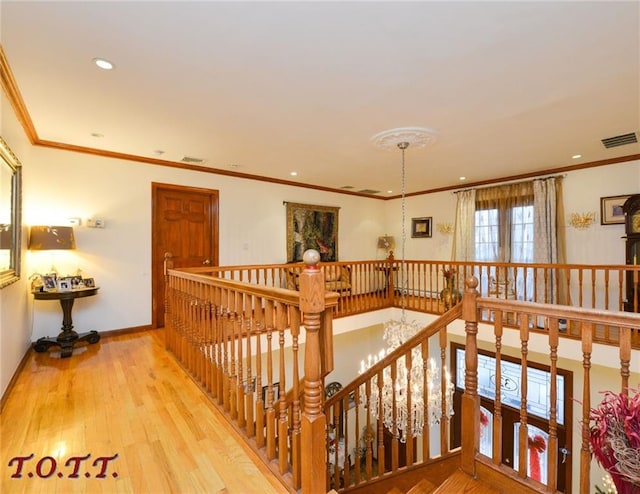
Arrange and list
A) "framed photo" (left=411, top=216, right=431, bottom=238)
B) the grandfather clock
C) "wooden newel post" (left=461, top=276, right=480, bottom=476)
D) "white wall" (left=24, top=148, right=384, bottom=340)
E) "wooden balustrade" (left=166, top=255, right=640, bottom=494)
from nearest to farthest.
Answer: "wooden balustrade" (left=166, top=255, right=640, bottom=494)
"wooden newel post" (left=461, top=276, right=480, bottom=476)
"white wall" (left=24, top=148, right=384, bottom=340)
the grandfather clock
"framed photo" (left=411, top=216, right=431, bottom=238)

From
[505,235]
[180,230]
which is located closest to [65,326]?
[180,230]

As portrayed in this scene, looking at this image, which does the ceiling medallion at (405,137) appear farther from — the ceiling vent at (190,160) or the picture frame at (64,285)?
the picture frame at (64,285)

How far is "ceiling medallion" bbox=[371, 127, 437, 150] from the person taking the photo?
348 cm

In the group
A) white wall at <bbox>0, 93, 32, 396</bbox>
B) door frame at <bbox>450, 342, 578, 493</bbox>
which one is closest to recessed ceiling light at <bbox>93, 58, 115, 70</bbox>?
white wall at <bbox>0, 93, 32, 396</bbox>

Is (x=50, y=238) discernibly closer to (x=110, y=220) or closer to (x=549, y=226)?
(x=110, y=220)

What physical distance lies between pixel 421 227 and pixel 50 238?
6.66 meters

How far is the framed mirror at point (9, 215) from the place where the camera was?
2406 mm

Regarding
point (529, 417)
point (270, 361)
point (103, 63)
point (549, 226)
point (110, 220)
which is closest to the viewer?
point (270, 361)

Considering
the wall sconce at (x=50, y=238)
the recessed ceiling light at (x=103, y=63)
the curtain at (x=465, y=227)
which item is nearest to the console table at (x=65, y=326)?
the wall sconce at (x=50, y=238)

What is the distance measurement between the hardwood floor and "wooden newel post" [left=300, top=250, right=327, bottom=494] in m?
0.24

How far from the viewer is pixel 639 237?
4.12 metres

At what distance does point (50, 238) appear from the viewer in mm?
3516

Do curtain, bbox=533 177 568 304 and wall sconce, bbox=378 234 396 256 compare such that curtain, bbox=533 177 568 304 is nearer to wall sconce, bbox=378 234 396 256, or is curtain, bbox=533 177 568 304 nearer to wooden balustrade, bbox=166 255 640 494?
wall sconce, bbox=378 234 396 256

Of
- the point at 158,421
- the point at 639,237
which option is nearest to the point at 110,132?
the point at 158,421
